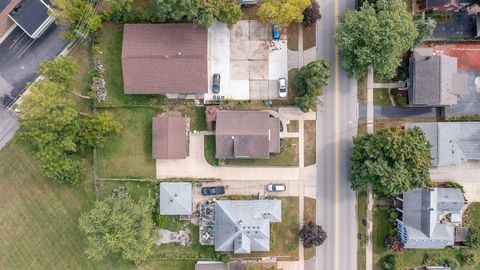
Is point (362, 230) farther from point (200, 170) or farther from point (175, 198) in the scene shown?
point (175, 198)

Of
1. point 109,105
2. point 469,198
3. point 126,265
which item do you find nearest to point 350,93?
point 469,198

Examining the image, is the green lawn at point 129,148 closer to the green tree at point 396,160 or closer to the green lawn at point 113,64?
the green lawn at point 113,64

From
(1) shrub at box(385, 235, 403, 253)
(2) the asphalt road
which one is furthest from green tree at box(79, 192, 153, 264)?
(1) shrub at box(385, 235, 403, 253)

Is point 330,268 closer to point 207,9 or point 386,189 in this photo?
point 386,189

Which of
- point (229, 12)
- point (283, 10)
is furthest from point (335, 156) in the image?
point (229, 12)

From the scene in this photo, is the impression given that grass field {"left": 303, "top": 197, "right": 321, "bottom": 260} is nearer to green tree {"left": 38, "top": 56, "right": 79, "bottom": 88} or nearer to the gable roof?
green tree {"left": 38, "top": 56, "right": 79, "bottom": 88}

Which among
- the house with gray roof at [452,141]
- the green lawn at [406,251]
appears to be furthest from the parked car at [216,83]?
the green lawn at [406,251]
